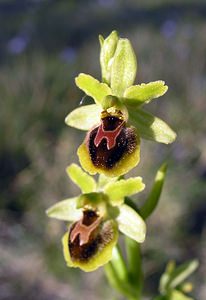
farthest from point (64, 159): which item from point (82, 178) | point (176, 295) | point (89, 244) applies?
point (89, 244)

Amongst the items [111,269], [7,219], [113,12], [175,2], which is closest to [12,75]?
[7,219]

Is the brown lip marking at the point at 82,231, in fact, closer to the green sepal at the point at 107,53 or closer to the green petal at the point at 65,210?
the green petal at the point at 65,210

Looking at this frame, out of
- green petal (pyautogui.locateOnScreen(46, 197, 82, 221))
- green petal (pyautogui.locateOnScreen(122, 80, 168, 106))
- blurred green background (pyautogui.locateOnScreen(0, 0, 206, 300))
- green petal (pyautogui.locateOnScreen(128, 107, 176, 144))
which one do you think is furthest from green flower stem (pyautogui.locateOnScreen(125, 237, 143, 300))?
blurred green background (pyautogui.locateOnScreen(0, 0, 206, 300))

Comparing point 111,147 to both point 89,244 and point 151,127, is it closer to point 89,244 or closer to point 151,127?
point 151,127

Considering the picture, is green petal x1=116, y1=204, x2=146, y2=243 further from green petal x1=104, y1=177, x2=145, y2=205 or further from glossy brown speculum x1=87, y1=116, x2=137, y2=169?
glossy brown speculum x1=87, y1=116, x2=137, y2=169

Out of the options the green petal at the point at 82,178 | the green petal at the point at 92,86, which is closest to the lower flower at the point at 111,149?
the green petal at the point at 92,86

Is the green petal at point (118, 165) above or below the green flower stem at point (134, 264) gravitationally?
above

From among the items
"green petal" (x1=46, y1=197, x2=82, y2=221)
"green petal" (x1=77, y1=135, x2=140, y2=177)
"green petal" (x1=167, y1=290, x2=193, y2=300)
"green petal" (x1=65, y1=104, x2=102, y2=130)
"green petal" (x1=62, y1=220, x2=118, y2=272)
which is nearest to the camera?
"green petal" (x1=77, y1=135, x2=140, y2=177)
